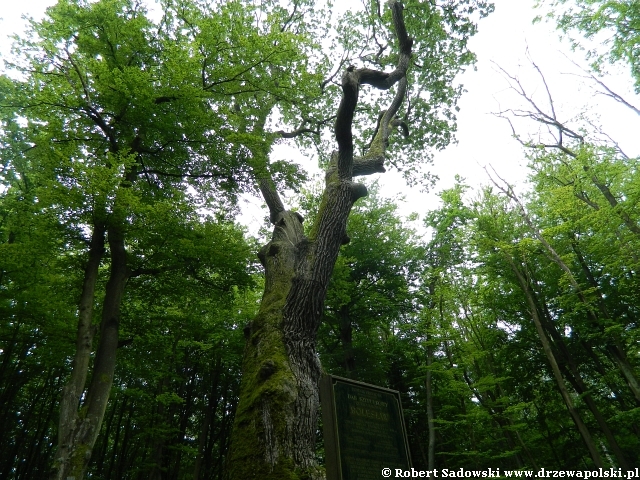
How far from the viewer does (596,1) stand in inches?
462

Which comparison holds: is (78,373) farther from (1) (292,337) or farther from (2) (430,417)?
(2) (430,417)

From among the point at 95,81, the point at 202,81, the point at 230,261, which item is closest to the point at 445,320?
the point at 230,261

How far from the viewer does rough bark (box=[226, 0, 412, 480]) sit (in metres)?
3.46

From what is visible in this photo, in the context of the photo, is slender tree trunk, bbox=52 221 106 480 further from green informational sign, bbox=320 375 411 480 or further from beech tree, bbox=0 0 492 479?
green informational sign, bbox=320 375 411 480

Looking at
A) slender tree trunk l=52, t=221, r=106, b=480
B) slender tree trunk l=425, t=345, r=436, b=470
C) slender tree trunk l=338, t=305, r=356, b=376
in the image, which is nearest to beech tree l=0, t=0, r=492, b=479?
slender tree trunk l=52, t=221, r=106, b=480

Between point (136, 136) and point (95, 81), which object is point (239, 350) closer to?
point (136, 136)

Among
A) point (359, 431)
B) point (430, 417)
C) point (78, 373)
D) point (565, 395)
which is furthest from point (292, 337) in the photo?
point (565, 395)

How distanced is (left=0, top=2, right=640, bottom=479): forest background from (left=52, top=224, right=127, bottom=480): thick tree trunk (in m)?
1.08

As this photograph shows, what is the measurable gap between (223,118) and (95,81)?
225cm

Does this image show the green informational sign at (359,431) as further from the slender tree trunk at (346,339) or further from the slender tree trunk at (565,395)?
Answer: the slender tree trunk at (565,395)

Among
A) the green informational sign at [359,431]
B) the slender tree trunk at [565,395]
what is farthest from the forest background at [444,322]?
the green informational sign at [359,431]

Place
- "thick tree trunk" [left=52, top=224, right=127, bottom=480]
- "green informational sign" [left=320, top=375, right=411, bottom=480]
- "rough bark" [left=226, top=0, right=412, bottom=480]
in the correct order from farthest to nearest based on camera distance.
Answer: "thick tree trunk" [left=52, top=224, right=127, bottom=480] → "rough bark" [left=226, top=0, right=412, bottom=480] → "green informational sign" [left=320, top=375, right=411, bottom=480]

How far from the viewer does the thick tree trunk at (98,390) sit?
532cm

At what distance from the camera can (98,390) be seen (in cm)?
603
